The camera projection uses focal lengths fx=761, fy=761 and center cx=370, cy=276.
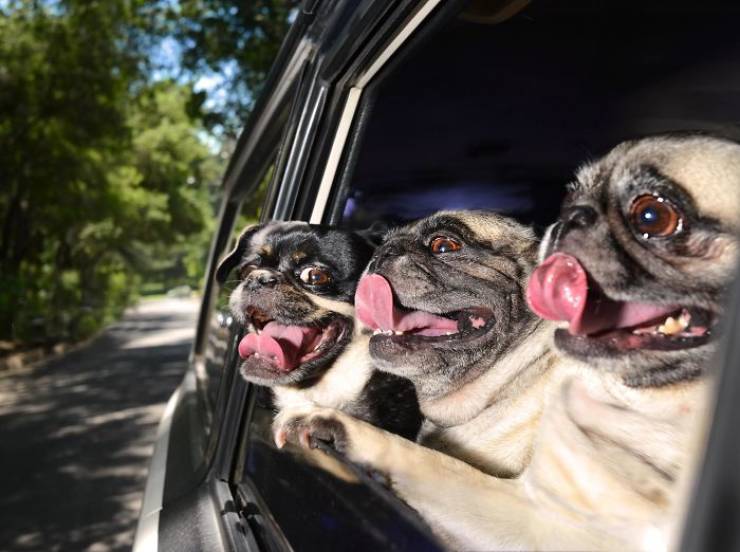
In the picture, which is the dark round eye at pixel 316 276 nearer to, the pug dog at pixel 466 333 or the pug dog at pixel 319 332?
the pug dog at pixel 319 332

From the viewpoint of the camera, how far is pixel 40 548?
5523mm

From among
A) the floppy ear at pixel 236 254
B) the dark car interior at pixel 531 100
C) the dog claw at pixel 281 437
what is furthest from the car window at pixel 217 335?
the dog claw at pixel 281 437

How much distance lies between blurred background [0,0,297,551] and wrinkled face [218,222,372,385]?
399 centimetres

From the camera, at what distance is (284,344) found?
2109 millimetres

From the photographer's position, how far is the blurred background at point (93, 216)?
24.5 feet

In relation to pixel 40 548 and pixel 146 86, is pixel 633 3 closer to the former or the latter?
pixel 40 548

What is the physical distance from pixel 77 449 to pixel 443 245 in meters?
7.78

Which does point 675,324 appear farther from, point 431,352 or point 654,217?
point 431,352

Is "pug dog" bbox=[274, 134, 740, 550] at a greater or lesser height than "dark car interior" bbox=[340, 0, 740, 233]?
lesser

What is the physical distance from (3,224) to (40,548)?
58.6 ft

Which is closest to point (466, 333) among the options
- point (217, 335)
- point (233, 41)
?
point (217, 335)

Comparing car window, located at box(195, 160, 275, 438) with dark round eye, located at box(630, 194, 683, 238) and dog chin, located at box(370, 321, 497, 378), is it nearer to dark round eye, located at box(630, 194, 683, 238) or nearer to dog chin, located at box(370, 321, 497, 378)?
dog chin, located at box(370, 321, 497, 378)

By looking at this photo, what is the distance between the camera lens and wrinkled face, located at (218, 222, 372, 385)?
2057mm

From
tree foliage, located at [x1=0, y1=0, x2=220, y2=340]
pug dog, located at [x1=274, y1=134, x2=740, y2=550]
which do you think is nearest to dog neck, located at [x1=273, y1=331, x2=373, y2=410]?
pug dog, located at [x1=274, y1=134, x2=740, y2=550]
